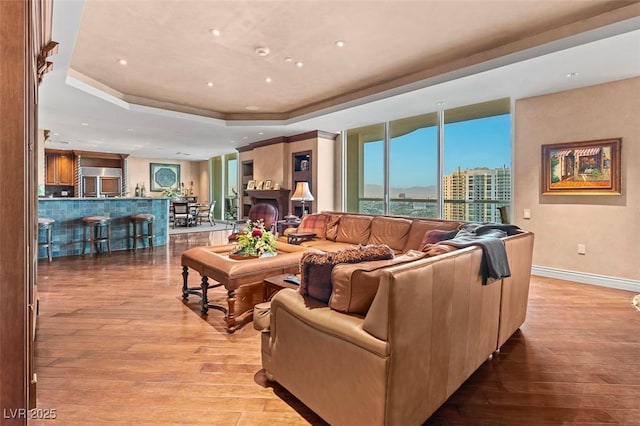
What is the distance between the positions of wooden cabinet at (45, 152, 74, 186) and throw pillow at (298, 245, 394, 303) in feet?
42.7

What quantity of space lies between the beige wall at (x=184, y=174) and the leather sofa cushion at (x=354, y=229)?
35.7 feet

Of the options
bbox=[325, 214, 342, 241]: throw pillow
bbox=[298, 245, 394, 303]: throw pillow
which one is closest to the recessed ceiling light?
bbox=[325, 214, 342, 241]: throw pillow

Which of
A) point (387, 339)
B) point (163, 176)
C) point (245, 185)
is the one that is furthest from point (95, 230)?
point (163, 176)

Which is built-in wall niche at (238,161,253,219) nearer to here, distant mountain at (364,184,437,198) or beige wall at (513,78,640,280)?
distant mountain at (364,184,437,198)

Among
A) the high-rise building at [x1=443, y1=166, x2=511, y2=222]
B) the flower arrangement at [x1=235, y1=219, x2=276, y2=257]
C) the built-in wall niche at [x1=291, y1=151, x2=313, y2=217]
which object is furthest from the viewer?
the built-in wall niche at [x1=291, y1=151, x2=313, y2=217]

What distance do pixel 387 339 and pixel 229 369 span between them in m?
1.43

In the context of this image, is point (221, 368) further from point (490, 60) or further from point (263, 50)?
point (490, 60)

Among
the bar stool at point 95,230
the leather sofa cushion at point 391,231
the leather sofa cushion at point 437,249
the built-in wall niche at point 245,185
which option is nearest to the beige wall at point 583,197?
the leather sofa cushion at point 391,231

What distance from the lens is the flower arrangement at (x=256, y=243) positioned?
348cm

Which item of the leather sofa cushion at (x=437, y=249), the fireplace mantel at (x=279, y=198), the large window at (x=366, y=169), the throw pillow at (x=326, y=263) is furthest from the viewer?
the fireplace mantel at (x=279, y=198)

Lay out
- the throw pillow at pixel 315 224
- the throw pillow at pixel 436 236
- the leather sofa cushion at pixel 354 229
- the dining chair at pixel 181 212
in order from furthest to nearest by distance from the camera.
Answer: the dining chair at pixel 181 212, the throw pillow at pixel 315 224, the leather sofa cushion at pixel 354 229, the throw pillow at pixel 436 236

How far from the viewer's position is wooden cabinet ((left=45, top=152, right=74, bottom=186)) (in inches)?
448

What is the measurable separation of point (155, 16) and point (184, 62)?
1187 mm

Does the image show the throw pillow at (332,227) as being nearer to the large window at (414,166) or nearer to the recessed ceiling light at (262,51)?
the large window at (414,166)
